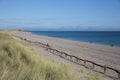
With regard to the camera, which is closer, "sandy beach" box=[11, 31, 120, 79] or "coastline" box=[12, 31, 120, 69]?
"sandy beach" box=[11, 31, 120, 79]

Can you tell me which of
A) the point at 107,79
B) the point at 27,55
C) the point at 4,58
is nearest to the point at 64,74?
the point at 4,58

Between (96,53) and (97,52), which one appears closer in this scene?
(96,53)

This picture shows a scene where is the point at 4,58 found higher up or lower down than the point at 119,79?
higher up

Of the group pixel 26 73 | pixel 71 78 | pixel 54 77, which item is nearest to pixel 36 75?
pixel 26 73

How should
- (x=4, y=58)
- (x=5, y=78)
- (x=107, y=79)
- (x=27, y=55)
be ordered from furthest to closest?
(x=107, y=79), (x=27, y=55), (x=4, y=58), (x=5, y=78)

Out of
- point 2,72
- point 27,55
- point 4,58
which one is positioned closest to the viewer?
point 2,72

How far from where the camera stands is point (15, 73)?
4.80 metres

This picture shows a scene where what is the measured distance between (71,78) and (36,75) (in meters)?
1.87

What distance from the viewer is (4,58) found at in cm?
864

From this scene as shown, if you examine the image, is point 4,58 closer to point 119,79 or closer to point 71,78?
point 71,78

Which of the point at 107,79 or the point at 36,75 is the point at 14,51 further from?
the point at 36,75

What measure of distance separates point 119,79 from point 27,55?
5.45m

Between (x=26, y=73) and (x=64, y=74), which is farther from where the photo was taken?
(x=64, y=74)

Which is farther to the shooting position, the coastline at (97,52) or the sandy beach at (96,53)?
the coastline at (97,52)
